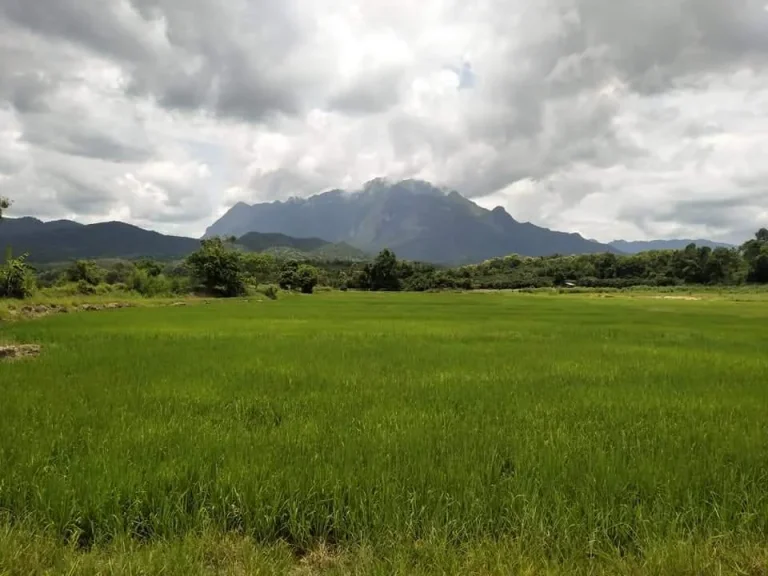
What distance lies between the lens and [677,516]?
384 centimetres

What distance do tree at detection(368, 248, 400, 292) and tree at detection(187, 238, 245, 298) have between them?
145ft

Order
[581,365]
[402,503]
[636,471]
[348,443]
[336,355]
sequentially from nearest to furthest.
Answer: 1. [402,503]
2. [636,471]
3. [348,443]
4. [581,365]
5. [336,355]

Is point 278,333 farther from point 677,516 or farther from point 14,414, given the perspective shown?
point 677,516

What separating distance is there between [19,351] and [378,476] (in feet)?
39.9

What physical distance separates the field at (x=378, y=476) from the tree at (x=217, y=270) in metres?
51.6

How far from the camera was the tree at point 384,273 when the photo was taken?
4030 inches

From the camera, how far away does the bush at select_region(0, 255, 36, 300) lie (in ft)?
103

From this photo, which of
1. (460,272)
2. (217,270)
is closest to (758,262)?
(460,272)

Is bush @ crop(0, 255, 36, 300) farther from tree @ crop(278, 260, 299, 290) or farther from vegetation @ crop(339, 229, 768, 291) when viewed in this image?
vegetation @ crop(339, 229, 768, 291)

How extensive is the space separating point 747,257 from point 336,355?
12524 cm

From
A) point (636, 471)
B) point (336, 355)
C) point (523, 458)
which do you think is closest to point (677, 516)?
point (636, 471)

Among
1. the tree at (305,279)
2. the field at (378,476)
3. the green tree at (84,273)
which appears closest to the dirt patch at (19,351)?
the field at (378,476)

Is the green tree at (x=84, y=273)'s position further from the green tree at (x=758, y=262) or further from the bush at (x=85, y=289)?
the green tree at (x=758, y=262)

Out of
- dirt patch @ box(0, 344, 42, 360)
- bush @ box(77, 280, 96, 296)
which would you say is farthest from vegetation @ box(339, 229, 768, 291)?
dirt patch @ box(0, 344, 42, 360)
